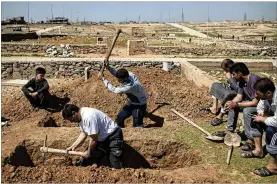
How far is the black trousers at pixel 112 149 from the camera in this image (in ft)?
17.3

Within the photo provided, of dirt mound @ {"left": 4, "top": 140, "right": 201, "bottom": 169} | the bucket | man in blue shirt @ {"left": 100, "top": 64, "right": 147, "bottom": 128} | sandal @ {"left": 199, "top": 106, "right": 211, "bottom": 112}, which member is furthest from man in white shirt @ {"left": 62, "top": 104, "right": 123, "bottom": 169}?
the bucket

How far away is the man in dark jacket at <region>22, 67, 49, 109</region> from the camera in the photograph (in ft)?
27.6

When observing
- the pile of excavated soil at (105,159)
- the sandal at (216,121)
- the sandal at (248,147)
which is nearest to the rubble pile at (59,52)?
the pile of excavated soil at (105,159)

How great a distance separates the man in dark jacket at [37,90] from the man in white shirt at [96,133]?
3.45 meters

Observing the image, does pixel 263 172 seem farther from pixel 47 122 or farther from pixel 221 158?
pixel 47 122

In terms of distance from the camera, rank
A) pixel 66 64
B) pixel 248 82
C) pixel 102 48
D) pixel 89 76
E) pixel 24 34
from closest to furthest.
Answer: pixel 248 82, pixel 89 76, pixel 66 64, pixel 102 48, pixel 24 34

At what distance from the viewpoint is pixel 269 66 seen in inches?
557

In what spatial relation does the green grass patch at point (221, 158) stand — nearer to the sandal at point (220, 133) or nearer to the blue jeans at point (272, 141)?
the sandal at point (220, 133)

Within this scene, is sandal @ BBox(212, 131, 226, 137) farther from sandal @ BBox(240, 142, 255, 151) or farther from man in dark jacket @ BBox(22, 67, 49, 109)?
man in dark jacket @ BBox(22, 67, 49, 109)

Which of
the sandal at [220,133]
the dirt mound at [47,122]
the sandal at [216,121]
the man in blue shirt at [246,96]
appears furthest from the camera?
the dirt mound at [47,122]

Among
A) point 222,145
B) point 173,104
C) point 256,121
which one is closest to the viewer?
point 256,121

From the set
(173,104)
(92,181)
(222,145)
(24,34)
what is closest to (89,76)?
(173,104)

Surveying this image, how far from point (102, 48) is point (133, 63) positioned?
21.7 ft

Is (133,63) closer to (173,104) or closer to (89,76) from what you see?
(89,76)
